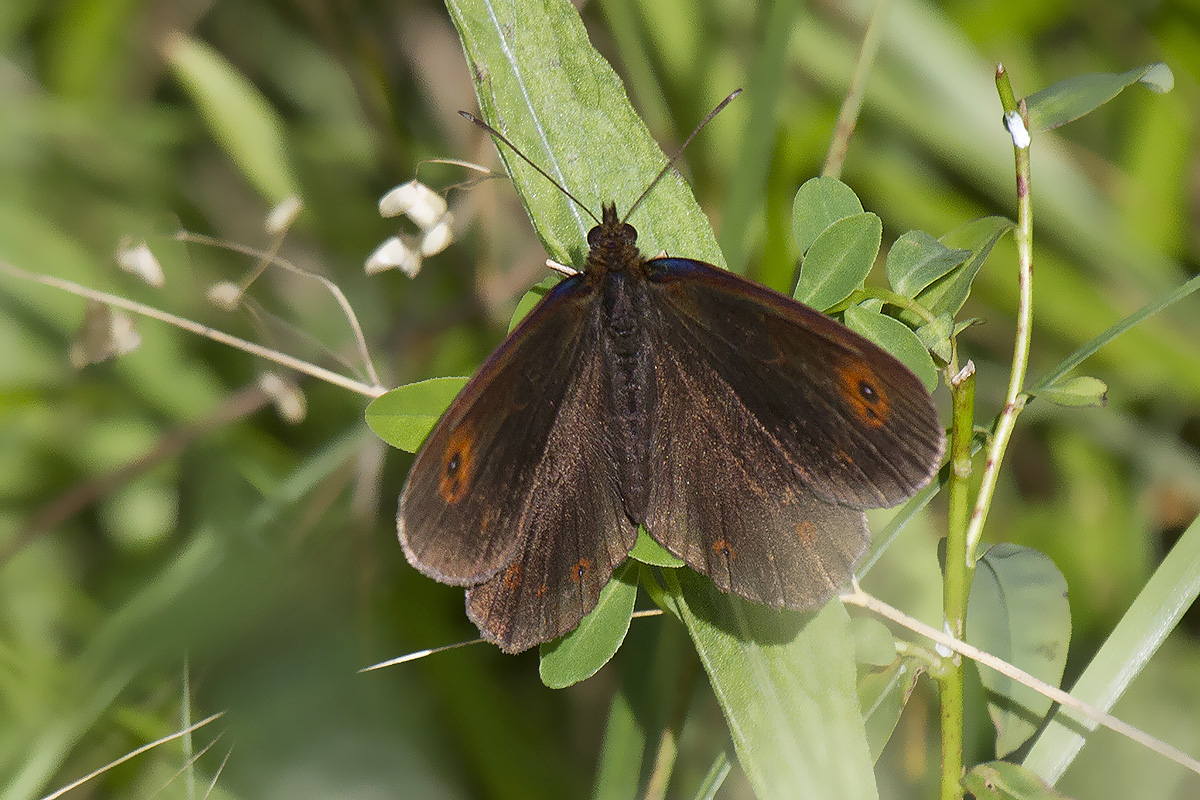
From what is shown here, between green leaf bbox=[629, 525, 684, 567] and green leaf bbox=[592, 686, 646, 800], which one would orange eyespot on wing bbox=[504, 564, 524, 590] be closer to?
green leaf bbox=[629, 525, 684, 567]

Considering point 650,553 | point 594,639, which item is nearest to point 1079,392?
point 650,553

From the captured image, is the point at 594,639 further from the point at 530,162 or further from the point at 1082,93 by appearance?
the point at 1082,93

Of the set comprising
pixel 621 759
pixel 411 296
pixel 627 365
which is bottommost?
pixel 621 759

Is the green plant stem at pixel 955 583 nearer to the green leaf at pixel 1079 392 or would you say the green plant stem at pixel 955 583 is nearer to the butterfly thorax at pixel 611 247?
the green leaf at pixel 1079 392

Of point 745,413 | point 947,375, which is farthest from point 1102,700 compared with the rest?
point 745,413

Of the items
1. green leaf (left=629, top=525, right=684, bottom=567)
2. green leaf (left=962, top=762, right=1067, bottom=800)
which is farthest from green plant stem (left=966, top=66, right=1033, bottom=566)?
green leaf (left=629, top=525, right=684, bottom=567)

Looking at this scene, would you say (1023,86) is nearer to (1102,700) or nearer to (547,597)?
(1102,700)
